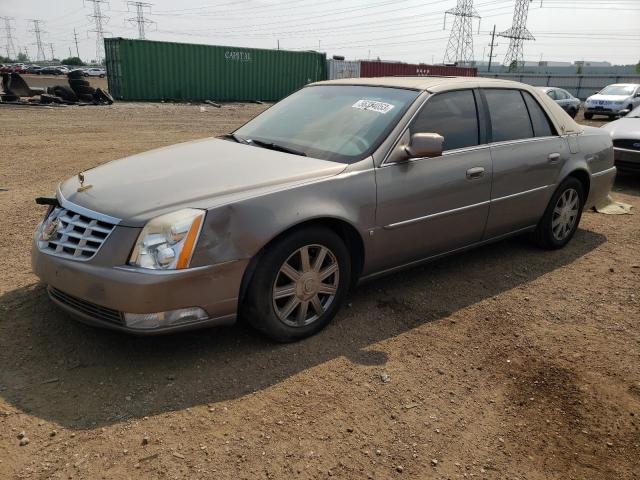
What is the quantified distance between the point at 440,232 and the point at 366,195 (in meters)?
0.85

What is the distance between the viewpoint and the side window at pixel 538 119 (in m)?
4.73

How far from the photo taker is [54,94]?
801 inches

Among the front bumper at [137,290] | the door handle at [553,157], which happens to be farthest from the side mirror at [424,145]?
the door handle at [553,157]

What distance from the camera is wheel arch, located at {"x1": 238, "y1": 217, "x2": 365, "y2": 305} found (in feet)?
9.75

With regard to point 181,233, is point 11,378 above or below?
below

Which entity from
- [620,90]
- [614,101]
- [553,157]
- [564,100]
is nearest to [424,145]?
[553,157]

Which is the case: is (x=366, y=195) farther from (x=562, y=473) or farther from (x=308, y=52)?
(x=308, y=52)

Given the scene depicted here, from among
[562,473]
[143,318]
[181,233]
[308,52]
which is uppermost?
[308,52]

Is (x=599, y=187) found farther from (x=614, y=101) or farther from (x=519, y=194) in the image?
(x=614, y=101)

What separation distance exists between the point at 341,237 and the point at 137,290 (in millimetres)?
1353

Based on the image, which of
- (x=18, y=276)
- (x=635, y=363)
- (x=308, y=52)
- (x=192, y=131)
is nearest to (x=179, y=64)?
(x=308, y=52)

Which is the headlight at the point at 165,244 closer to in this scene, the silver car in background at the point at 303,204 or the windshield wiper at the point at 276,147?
the silver car in background at the point at 303,204

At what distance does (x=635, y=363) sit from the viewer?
3252 millimetres

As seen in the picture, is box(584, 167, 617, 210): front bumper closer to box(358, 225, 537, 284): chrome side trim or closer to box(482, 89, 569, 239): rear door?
box(482, 89, 569, 239): rear door
